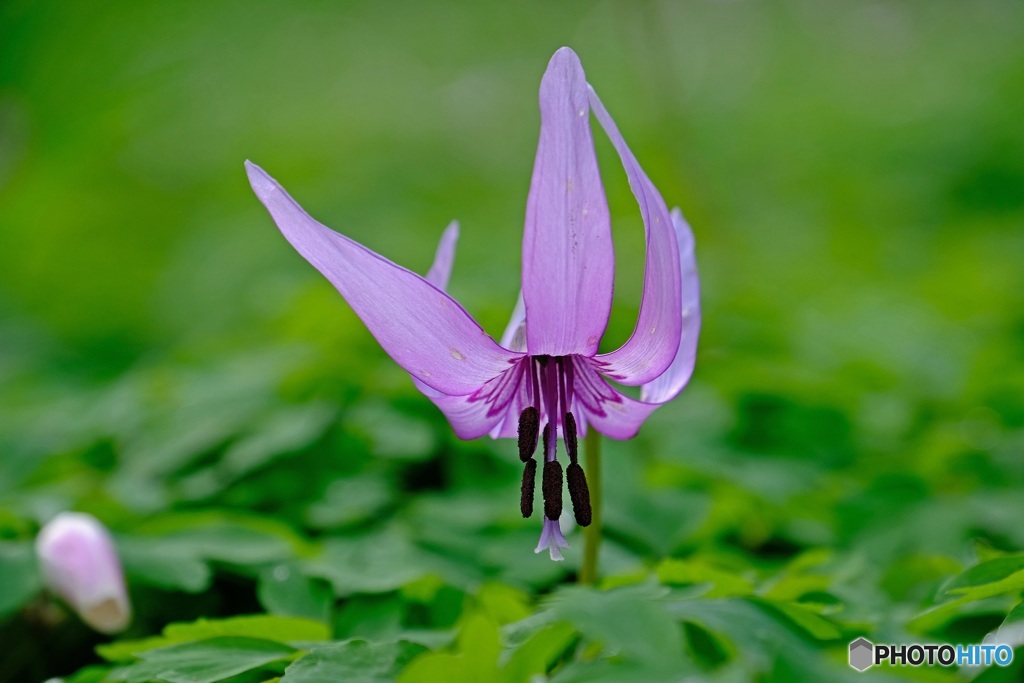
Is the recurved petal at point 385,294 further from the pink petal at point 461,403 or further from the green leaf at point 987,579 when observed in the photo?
the green leaf at point 987,579

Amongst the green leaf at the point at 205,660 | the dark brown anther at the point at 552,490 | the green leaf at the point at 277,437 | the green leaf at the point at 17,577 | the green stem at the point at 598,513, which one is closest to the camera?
the green leaf at the point at 205,660

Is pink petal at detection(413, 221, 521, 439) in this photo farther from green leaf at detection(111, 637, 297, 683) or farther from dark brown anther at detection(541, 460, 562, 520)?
green leaf at detection(111, 637, 297, 683)

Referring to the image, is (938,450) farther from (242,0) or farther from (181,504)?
(242,0)

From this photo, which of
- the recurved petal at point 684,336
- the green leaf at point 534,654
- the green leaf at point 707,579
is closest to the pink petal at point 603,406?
the recurved petal at point 684,336

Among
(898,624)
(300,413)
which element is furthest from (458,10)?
(898,624)

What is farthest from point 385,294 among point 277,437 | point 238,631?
point 277,437
